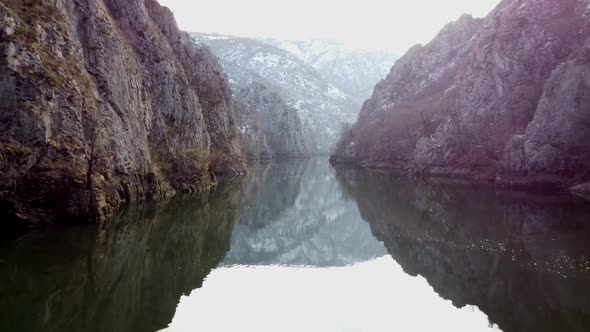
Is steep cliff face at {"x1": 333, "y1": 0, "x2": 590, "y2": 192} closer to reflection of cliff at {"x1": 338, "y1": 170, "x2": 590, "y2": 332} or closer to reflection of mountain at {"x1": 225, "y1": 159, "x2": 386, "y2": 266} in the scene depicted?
reflection of cliff at {"x1": 338, "y1": 170, "x2": 590, "y2": 332}

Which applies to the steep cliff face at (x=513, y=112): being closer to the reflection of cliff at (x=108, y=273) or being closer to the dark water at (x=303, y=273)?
the dark water at (x=303, y=273)

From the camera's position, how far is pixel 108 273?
74.7 feet

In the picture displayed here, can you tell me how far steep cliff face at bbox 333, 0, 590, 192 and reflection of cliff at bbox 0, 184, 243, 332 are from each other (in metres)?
48.4

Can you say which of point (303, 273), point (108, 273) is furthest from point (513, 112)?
point (108, 273)

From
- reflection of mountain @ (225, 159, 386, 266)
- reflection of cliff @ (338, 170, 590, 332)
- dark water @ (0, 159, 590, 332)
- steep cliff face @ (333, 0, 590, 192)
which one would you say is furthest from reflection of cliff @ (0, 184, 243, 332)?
steep cliff face @ (333, 0, 590, 192)

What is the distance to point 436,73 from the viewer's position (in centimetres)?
15462

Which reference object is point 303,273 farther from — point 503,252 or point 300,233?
point 300,233

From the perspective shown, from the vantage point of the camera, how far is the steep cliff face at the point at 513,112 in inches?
2404

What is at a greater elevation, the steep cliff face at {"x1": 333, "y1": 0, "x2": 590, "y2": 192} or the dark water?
the steep cliff face at {"x1": 333, "y1": 0, "x2": 590, "y2": 192}

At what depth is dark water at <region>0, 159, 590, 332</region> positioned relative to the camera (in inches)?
699

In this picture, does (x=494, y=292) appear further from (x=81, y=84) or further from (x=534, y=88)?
(x=534, y=88)

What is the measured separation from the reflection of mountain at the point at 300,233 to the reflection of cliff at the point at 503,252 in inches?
85.0

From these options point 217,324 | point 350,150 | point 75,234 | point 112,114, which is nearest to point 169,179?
point 112,114

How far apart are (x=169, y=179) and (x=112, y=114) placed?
49.8ft
